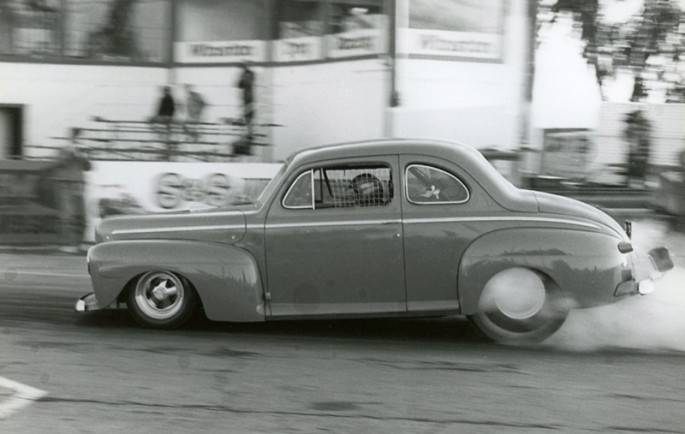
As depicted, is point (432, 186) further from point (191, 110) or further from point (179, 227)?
point (191, 110)

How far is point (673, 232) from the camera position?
43.9 feet

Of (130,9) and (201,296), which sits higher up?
(130,9)

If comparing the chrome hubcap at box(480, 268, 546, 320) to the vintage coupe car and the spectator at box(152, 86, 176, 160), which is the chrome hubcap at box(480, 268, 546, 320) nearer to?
the vintage coupe car

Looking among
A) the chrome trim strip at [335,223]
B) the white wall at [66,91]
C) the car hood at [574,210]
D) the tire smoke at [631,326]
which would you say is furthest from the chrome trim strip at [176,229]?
the white wall at [66,91]

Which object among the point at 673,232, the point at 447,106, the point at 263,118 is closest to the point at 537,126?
the point at 447,106

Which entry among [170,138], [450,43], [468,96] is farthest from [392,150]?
[170,138]

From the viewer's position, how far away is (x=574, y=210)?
700 cm

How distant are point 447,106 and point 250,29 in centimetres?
531

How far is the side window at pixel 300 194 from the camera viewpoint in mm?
7019

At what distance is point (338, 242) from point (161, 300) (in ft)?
5.14

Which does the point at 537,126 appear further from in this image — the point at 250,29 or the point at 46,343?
the point at 46,343

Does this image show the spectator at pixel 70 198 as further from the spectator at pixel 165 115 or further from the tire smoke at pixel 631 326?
the tire smoke at pixel 631 326

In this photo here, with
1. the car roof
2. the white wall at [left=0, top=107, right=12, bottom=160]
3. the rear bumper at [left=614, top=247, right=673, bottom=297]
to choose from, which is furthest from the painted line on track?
the white wall at [left=0, top=107, right=12, bottom=160]

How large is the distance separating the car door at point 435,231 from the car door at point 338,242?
9 centimetres
